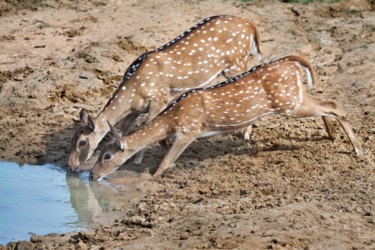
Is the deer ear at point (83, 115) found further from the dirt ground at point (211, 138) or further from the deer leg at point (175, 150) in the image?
the deer leg at point (175, 150)

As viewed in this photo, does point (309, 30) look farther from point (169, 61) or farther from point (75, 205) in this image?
point (75, 205)

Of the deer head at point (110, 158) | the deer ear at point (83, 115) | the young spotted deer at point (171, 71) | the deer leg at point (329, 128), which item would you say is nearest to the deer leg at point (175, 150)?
the deer head at point (110, 158)

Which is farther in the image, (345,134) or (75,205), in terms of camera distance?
(345,134)

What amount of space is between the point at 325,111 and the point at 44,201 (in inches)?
123

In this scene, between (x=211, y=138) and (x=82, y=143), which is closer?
(x=82, y=143)

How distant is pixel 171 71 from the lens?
1095 centimetres

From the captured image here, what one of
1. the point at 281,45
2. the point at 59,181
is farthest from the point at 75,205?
the point at 281,45

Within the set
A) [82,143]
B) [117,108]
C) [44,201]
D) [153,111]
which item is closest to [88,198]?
[44,201]

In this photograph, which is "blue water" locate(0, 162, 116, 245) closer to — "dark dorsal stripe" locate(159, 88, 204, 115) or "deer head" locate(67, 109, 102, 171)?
"deer head" locate(67, 109, 102, 171)

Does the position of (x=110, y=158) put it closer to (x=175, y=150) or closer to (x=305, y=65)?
(x=175, y=150)

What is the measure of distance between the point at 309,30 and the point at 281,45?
27.5 inches

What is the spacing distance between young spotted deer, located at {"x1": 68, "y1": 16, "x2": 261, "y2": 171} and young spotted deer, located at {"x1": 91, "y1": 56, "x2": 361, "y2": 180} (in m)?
0.47

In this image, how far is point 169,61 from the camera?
10984mm

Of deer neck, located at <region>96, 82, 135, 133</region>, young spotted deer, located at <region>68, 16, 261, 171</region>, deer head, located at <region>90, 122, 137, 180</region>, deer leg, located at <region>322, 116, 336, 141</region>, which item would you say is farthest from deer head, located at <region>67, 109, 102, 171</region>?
deer leg, located at <region>322, 116, 336, 141</region>
